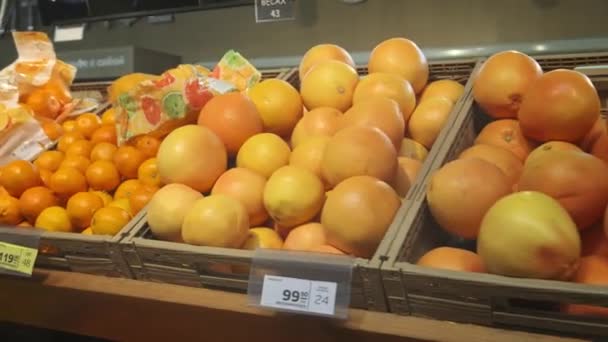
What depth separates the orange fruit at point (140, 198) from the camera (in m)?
1.00

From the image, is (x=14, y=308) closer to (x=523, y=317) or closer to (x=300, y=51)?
(x=523, y=317)

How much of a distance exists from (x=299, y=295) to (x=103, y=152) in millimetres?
672

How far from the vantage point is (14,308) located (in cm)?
99

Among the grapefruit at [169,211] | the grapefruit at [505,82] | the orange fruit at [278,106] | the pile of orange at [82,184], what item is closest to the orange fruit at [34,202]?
the pile of orange at [82,184]

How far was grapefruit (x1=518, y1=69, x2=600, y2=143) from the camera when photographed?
80 cm

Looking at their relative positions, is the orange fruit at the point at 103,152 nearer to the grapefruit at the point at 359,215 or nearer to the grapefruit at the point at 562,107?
the grapefruit at the point at 359,215

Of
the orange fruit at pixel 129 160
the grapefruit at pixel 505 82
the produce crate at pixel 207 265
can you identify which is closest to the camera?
the produce crate at pixel 207 265

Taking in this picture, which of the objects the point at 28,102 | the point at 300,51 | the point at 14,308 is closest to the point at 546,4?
the point at 300,51

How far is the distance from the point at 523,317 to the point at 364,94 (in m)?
0.54

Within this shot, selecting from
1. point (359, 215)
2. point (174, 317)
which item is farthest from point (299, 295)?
point (174, 317)

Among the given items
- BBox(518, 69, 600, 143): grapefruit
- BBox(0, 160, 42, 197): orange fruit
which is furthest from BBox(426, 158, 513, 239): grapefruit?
BBox(0, 160, 42, 197): orange fruit

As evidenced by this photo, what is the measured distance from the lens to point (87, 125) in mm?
1321

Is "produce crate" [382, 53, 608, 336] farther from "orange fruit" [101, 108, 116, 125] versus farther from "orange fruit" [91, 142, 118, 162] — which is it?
"orange fruit" [101, 108, 116, 125]

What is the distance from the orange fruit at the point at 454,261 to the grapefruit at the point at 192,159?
1.34 ft
